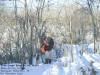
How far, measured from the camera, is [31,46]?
43.9 feet

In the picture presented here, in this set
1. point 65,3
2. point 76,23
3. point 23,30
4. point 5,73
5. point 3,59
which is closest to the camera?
point 5,73

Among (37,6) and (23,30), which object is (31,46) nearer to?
(23,30)

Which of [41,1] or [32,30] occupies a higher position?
[41,1]

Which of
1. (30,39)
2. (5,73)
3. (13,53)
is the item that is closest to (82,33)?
(13,53)

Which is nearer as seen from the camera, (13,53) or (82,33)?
(13,53)

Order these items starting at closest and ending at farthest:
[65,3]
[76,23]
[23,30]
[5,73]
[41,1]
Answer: [5,73], [23,30], [41,1], [65,3], [76,23]

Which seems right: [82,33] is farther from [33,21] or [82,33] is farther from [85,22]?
[33,21]

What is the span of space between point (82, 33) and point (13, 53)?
24883 mm

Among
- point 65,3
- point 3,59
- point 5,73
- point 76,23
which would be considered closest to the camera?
point 5,73

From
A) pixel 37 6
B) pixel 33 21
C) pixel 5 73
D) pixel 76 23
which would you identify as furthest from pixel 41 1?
pixel 76 23

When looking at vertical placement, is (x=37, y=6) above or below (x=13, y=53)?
above

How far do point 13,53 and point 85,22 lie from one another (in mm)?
25938

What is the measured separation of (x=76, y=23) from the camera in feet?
125

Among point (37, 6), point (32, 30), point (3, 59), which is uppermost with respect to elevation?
point (37, 6)
